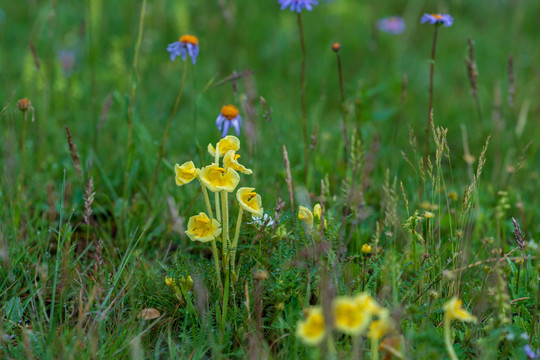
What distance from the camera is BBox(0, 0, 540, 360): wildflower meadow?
1.59m

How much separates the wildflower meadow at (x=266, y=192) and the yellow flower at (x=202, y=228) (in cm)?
1

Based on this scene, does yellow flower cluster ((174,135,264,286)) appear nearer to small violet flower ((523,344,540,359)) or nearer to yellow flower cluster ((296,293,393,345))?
yellow flower cluster ((296,293,393,345))

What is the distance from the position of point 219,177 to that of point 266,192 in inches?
34.9

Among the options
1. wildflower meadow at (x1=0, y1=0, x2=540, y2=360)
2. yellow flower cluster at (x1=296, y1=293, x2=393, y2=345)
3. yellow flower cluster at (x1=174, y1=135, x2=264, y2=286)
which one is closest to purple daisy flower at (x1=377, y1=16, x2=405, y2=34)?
wildflower meadow at (x1=0, y1=0, x2=540, y2=360)

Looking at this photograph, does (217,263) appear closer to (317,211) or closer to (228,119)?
(317,211)

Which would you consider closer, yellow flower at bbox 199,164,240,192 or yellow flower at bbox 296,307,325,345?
yellow flower at bbox 296,307,325,345

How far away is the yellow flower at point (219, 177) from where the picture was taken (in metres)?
1.57

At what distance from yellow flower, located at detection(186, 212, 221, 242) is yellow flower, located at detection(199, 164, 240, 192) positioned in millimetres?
118

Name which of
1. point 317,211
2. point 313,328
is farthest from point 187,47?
point 313,328

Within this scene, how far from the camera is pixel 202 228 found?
66.4 inches

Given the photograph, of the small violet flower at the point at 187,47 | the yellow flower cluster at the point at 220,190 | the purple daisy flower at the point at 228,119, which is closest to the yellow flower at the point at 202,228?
the yellow flower cluster at the point at 220,190

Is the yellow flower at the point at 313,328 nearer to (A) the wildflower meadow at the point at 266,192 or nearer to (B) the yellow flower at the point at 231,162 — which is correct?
(A) the wildflower meadow at the point at 266,192

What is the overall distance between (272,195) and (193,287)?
79cm

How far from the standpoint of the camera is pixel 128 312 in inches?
69.3
